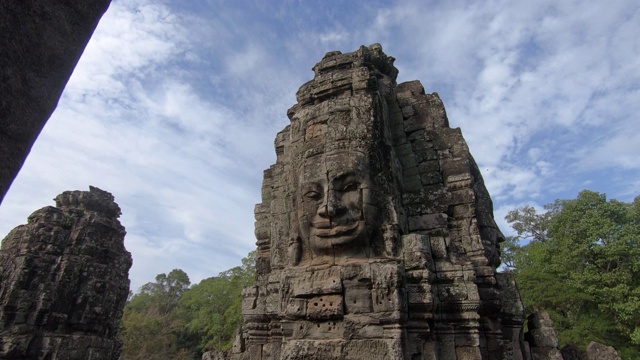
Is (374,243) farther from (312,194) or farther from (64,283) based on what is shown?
(64,283)

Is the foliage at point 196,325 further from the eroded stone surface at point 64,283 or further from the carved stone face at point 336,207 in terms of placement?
the carved stone face at point 336,207

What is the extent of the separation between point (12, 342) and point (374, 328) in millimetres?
7300

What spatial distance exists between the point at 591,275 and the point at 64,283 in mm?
16793

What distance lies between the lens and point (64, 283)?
8.10 m

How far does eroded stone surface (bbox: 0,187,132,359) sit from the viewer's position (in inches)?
298

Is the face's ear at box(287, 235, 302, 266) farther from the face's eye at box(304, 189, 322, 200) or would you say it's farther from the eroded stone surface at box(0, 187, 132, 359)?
the eroded stone surface at box(0, 187, 132, 359)

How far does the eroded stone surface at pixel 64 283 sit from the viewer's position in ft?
24.8

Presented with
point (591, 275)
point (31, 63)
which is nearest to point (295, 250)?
point (31, 63)

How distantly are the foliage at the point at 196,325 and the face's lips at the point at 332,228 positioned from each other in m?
19.4

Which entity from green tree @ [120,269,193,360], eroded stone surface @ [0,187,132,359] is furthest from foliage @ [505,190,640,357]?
green tree @ [120,269,193,360]

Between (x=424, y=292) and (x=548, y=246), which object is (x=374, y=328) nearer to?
(x=424, y=292)

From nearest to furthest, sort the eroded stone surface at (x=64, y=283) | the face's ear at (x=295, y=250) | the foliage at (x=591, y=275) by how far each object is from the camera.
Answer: the face's ear at (x=295, y=250), the eroded stone surface at (x=64, y=283), the foliage at (x=591, y=275)

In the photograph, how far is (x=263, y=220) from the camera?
707 centimetres

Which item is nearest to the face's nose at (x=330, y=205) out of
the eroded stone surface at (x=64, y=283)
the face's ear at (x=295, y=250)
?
the face's ear at (x=295, y=250)
